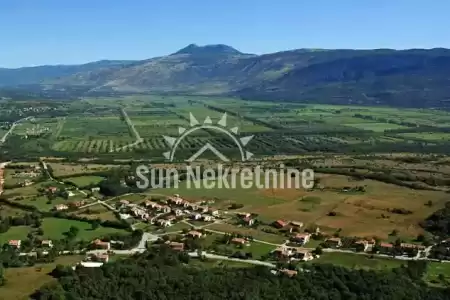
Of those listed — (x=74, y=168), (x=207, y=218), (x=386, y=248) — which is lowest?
(x=386, y=248)

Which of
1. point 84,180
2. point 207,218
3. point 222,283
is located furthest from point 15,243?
point 84,180

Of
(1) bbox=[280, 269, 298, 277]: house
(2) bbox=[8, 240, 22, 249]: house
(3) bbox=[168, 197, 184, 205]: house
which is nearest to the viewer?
(1) bbox=[280, 269, 298, 277]: house

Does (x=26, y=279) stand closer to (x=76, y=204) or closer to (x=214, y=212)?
(x=214, y=212)

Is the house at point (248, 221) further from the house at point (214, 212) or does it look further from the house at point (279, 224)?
the house at point (214, 212)

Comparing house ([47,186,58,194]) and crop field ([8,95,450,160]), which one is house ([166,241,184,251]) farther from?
crop field ([8,95,450,160])

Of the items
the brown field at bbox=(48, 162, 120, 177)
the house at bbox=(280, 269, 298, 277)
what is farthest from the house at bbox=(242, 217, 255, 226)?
the brown field at bbox=(48, 162, 120, 177)

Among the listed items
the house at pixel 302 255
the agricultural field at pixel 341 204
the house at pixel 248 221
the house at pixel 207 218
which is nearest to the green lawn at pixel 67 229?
the house at pixel 207 218

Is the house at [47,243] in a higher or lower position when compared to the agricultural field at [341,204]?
higher
